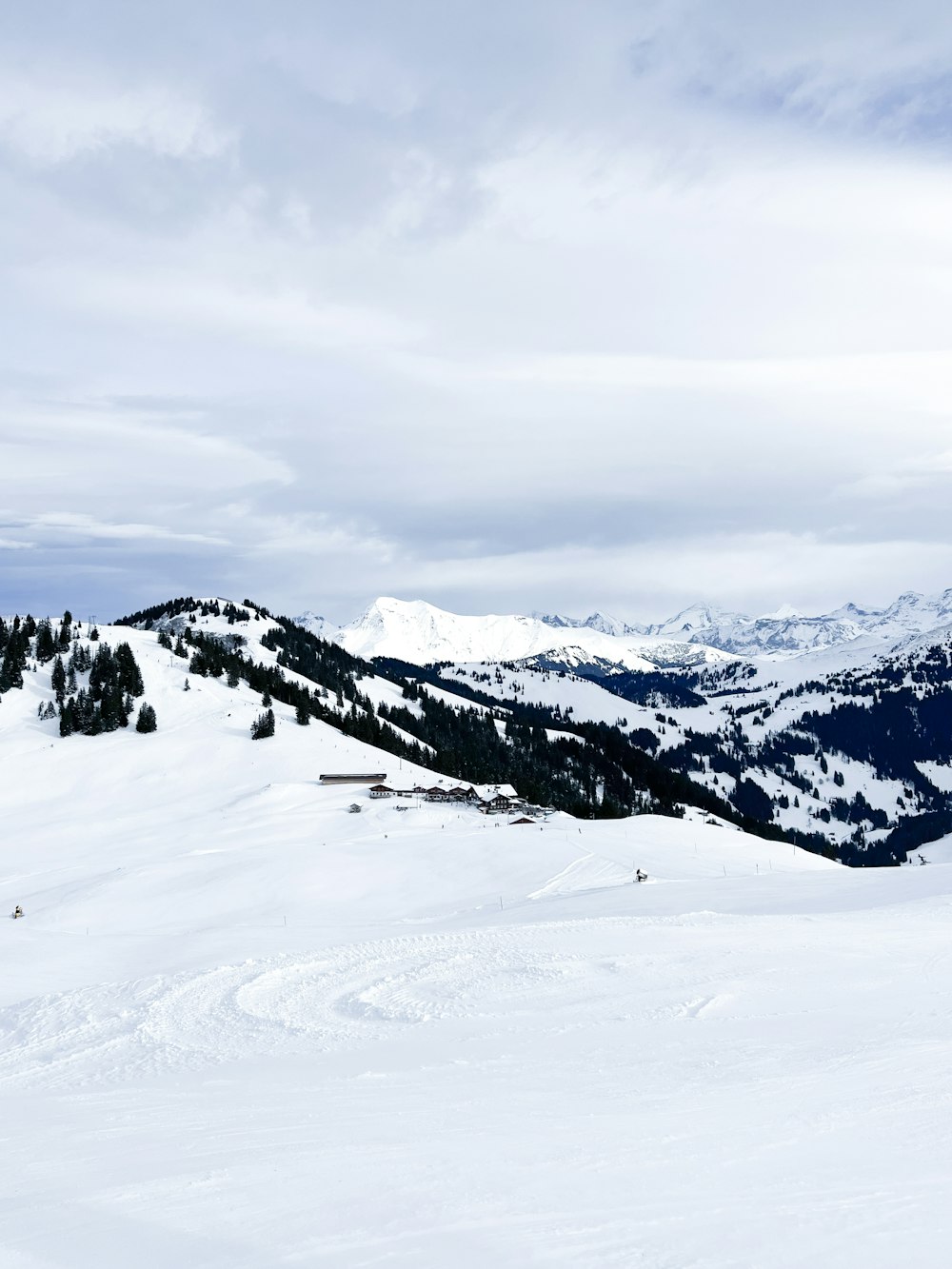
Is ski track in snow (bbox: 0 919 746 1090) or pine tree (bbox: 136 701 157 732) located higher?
pine tree (bbox: 136 701 157 732)

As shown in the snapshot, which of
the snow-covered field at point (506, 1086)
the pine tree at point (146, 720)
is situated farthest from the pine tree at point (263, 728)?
the snow-covered field at point (506, 1086)

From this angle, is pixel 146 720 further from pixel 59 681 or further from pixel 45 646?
pixel 45 646

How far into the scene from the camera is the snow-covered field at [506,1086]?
27.9ft

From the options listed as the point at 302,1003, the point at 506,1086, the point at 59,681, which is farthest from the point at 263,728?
the point at 506,1086

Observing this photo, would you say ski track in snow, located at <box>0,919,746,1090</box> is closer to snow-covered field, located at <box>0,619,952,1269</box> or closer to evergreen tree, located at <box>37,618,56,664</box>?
snow-covered field, located at <box>0,619,952,1269</box>

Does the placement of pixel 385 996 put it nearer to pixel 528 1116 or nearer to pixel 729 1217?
pixel 528 1116

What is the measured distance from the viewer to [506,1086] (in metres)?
14.7

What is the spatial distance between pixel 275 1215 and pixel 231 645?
19268 cm

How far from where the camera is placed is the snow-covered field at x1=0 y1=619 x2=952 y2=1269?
850 cm

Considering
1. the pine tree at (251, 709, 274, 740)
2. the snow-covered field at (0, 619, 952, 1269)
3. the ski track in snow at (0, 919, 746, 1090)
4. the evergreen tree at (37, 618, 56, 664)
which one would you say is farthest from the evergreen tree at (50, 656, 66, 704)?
the ski track in snow at (0, 919, 746, 1090)

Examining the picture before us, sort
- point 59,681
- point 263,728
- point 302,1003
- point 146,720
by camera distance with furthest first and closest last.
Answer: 1. point 59,681
2. point 263,728
3. point 146,720
4. point 302,1003

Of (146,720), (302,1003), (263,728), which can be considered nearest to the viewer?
(302,1003)

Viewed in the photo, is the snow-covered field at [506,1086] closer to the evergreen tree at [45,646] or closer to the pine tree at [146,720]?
the pine tree at [146,720]

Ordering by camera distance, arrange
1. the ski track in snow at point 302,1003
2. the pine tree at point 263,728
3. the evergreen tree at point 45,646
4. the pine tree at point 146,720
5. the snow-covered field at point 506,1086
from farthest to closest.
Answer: the evergreen tree at point 45,646 < the pine tree at point 263,728 < the pine tree at point 146,720 < the ski track in snow at point 302,1003 < the snow-covered field at point 506,1086
